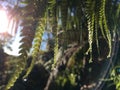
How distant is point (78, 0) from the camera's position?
89 centimetres

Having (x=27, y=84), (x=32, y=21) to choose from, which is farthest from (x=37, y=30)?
(x=27, y=84)

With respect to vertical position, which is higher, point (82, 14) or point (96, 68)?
point (82, 14)

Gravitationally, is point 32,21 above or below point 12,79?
above

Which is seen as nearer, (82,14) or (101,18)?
(101,18)

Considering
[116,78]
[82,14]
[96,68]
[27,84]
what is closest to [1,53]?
[27,84]

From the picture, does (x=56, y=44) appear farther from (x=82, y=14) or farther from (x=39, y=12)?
(x=82, y=14)

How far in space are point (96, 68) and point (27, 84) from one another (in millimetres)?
3611

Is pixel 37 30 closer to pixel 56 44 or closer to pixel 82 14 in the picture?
pixel 56 44

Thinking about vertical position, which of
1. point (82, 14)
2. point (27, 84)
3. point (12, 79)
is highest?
point (82, 14)

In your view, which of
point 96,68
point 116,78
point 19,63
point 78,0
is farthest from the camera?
point 96,68

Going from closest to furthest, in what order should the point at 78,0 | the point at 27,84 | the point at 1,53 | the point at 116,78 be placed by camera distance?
the point at 78,0, the point at 116,78, the point at 27,84, the point at 1,53

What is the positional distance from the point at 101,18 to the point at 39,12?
0.16 metres

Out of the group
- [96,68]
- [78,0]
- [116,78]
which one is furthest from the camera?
[96,68]

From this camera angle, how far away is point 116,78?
206 centimetres
